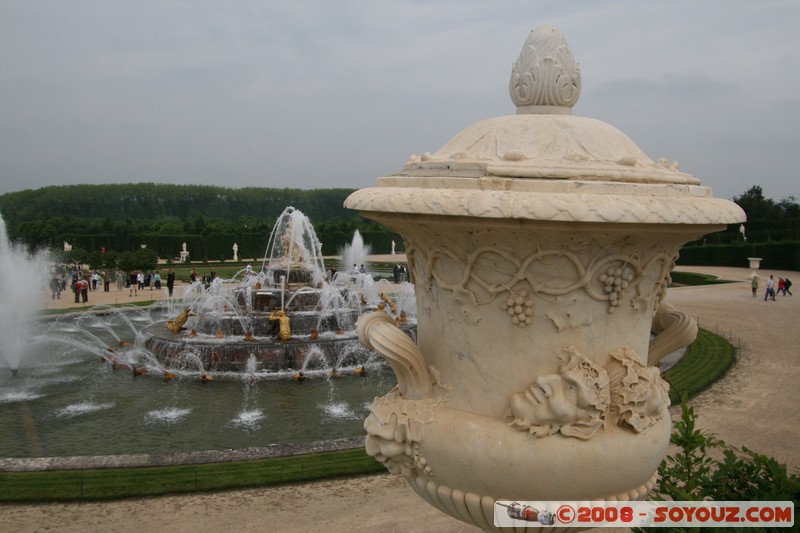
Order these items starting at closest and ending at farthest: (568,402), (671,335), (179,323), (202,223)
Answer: (568,402), (671,335), (179,323), (202,223)

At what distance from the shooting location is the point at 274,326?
13.2 m

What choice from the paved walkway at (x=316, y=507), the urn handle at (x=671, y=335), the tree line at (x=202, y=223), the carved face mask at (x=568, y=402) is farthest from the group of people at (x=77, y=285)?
the carved face mask at (x=568, y=402)

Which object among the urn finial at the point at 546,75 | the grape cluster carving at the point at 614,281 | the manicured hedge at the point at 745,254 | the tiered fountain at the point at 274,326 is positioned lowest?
the tiered fountain at the point at 274,326

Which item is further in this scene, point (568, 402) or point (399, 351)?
point (399, 351)

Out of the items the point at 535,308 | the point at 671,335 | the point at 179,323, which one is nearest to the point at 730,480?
the point at 671,335

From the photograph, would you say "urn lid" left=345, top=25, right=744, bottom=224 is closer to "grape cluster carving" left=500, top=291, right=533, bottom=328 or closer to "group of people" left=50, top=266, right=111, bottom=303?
"grape cluster carving" left=500, top=291, right=533, bottom=328

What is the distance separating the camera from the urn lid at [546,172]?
7.95 feet

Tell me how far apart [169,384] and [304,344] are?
2307mm

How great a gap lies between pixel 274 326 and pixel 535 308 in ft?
36.0

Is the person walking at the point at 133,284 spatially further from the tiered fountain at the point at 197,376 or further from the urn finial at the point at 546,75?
the urn finial at the point at 546,75

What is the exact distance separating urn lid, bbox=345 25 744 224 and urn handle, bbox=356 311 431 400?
19.3 inches

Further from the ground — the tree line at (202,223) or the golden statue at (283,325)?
the tree line at (202,223)

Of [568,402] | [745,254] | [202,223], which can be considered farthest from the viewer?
[202,223]

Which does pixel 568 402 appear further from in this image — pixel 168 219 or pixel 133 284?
pixel 168 219
